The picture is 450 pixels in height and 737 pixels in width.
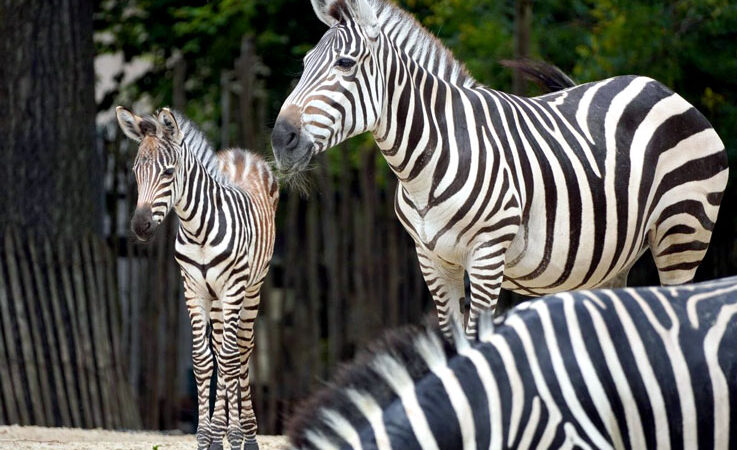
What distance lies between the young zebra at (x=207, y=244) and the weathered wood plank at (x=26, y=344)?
338cm

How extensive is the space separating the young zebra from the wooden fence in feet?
10.9

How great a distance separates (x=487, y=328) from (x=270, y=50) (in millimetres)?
9232

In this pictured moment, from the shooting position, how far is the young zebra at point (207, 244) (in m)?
4.92

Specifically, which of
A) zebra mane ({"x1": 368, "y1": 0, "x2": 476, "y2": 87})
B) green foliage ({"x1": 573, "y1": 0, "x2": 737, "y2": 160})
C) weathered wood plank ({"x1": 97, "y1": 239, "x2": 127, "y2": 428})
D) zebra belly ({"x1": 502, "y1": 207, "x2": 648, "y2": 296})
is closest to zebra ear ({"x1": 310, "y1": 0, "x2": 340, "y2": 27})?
zebra mane ({"x1": 368, "y1": 0, "x2": 476, "y2": 87})

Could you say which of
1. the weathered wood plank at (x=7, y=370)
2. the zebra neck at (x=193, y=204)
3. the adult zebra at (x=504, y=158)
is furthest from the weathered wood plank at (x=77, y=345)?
the adult zebra at (x=504, y=158)

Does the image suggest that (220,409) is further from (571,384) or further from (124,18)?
(124,18)

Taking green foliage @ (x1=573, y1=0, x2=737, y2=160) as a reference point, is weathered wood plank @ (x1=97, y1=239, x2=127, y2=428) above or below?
below

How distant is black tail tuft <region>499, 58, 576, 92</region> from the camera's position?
19.4 feet

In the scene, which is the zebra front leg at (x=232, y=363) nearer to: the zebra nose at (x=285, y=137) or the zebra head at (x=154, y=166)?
the zebra head at (x=154, y=166)

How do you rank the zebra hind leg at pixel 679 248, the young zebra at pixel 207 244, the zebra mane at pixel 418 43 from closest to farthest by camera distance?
1. the young zebra at pixel 207 244
2. the zebra mane at pixel 418 43
3. the zebra hind leg at pixel 679 248

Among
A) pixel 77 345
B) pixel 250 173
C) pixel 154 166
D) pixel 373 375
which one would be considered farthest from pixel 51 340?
pixel 373 375

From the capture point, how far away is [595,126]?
5277mm

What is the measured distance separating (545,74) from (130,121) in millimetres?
2347

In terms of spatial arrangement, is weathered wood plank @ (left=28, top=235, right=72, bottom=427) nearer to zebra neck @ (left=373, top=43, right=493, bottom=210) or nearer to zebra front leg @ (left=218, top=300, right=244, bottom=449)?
zebra front leg @ (left=218, top=300, right=244, bottom=449)
